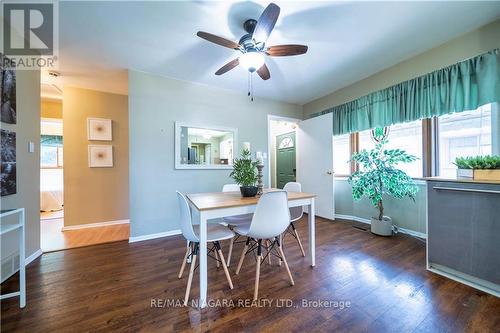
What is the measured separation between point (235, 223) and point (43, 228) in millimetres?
3827

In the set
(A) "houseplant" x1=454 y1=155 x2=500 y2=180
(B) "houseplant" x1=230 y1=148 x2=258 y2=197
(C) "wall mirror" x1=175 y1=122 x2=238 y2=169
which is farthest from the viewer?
(C) "wall mirror" x1=175 y1=122 x2=238 y2=169

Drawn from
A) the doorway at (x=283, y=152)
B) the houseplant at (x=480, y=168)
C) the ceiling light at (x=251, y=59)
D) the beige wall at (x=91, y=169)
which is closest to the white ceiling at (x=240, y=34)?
the ceiling light at (x=251, y=59)

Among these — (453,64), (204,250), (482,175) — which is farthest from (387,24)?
(204,250)

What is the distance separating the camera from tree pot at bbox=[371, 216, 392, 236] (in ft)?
9.08

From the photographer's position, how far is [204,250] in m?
1.39

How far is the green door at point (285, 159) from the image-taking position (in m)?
4.86

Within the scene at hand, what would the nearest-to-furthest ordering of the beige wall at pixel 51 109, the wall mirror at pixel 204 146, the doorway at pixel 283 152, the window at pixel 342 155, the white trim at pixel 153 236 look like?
the white trim at pixel 153 236 → the wall mirror at pixel 204 146 → the window at pixel 342 155 → the beige wall at pixel 51 109 → the doorway at pixel 283 152

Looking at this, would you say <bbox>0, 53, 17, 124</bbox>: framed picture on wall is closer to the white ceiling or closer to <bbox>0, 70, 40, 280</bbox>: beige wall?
<bbox>0, 70, 40, 280</bbox>: beige wall

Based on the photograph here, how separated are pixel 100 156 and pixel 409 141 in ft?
17.7

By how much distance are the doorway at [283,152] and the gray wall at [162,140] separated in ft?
5.47

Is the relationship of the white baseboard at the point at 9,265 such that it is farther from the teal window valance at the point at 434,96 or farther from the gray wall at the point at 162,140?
the teal window valance at the point at 434,96

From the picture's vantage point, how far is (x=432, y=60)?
242cm

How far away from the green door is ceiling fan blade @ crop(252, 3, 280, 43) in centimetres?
336

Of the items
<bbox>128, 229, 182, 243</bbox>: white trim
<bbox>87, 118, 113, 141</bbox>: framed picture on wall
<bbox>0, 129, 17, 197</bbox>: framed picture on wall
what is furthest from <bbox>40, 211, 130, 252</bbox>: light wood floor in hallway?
<bbox>87, 118, 113, 141</bbox>: framed picture on wall
